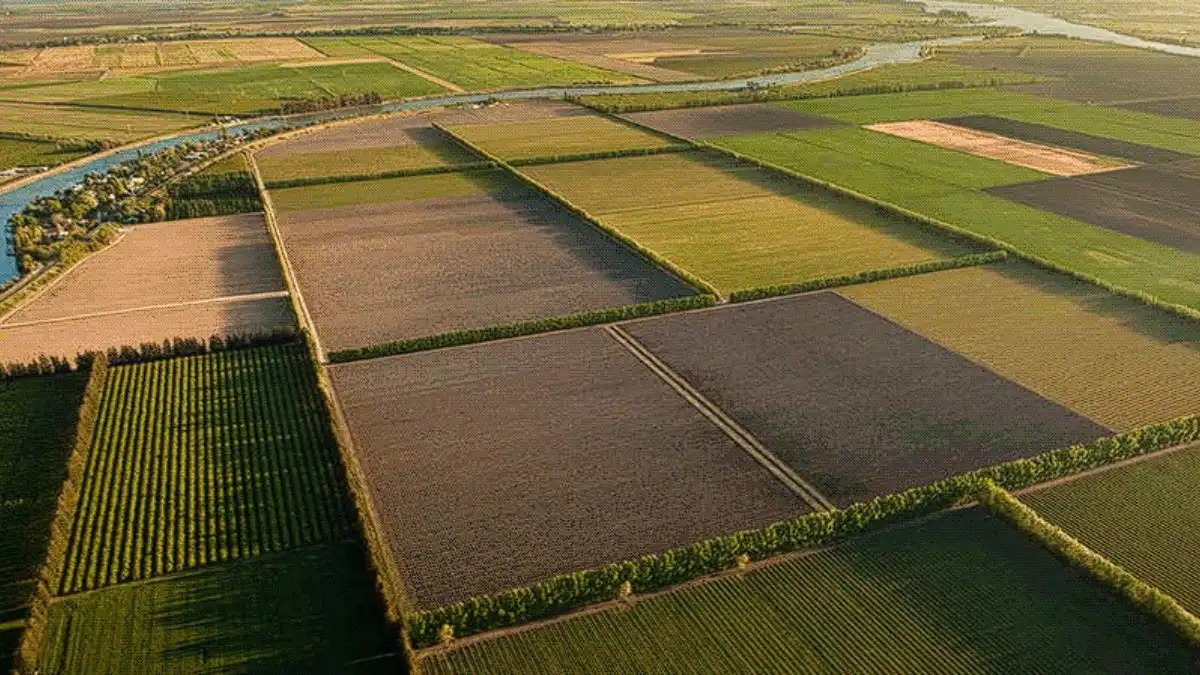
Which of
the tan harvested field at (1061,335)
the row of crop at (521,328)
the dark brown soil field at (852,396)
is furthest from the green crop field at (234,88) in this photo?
the tan harvested field at (1061,335)

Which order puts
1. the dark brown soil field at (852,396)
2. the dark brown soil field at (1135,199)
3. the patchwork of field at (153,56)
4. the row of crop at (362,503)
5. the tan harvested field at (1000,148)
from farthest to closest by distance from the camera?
the patchwork of field at (153,56)
the tan harvested field at (1000,148)
the dark brown soil field at (1135,199)
the dark brown soil field at (852,396)
the row of crop at (362,503)

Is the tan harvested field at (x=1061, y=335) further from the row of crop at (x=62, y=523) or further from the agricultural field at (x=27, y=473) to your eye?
the agricultural field at (x=27, y=473)

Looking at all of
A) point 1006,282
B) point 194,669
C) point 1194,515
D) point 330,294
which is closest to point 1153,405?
point 1194,515

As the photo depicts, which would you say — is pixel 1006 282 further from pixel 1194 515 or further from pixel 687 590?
pixel 687 590

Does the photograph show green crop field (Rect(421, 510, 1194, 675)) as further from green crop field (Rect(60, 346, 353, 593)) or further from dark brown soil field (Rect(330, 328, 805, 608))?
green crop field (Rect(60, 346, 353, 593))

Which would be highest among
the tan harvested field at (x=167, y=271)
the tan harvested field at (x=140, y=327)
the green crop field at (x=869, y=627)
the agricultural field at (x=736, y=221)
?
the agricultural field at (x=736, y=221)
